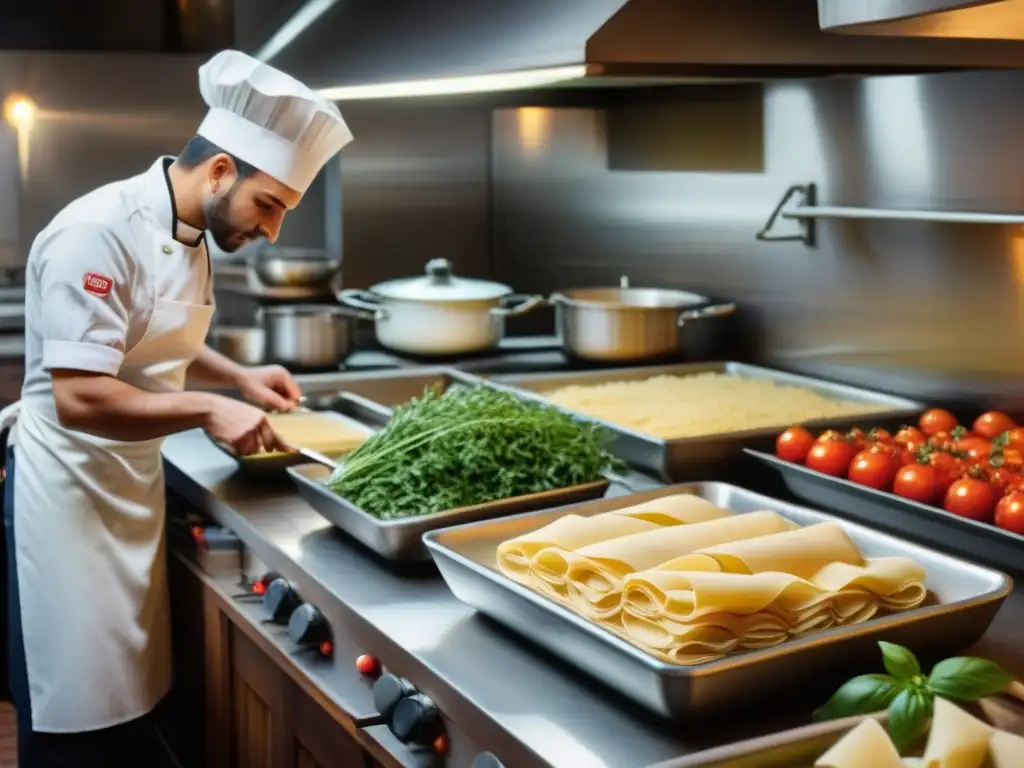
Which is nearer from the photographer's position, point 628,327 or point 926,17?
point 926,17

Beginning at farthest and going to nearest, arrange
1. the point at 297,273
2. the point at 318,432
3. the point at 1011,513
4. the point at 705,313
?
1. the point at 297,273
2. the point at 705,313
3. the point at 318,432
4. the point at 1011,513

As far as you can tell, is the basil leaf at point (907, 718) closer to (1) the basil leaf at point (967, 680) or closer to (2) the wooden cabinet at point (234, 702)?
(1) the basil leaf at point (967, 680)

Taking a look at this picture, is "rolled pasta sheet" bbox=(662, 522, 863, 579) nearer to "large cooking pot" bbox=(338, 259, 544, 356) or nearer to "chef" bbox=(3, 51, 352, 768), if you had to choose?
"chef" bbox=(3, 51, 352, 768)

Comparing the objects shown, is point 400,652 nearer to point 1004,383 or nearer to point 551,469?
point 551,469

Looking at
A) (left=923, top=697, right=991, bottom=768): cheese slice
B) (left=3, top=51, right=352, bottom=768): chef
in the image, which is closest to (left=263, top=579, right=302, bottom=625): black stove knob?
(left=3, top=51, right=352, bottom=768): chef

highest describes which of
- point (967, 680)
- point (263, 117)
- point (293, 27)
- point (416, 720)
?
point (293, 27)

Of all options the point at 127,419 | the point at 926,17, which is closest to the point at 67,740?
the point at 127,419

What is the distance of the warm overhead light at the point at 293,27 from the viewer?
285 centimetres

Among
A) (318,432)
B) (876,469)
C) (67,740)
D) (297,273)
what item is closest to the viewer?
(876,469)

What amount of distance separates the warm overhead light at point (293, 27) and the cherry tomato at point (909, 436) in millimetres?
1511

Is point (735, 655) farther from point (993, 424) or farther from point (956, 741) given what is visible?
point (993, 424)

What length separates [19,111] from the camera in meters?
3.48

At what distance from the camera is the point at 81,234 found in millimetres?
1888

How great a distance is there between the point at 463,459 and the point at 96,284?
1.98 feet
